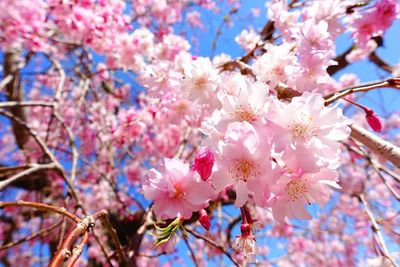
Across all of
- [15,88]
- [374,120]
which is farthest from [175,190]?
[15,88]

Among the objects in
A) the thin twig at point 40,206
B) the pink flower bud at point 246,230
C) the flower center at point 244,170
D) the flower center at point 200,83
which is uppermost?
the thin twig at point 40,206

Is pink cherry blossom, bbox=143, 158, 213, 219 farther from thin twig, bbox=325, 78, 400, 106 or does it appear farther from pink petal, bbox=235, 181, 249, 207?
thin twig, bbox=325, 78, 400, 106

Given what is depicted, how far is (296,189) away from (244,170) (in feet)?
0.62

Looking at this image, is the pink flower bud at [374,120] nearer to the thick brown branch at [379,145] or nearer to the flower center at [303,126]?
the thick brown branch at [379,145]

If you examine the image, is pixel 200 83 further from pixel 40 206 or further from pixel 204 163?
pixel 40 206

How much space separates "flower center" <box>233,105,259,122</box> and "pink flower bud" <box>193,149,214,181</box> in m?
0.18

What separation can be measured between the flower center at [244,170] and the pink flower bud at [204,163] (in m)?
0.09

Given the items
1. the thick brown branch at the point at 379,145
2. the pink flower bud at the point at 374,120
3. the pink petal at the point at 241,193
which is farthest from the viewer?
the pink flower bud at the point at 374,120

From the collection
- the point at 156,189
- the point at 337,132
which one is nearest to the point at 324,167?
the point at 337,132

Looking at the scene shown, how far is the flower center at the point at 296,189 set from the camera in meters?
1.08

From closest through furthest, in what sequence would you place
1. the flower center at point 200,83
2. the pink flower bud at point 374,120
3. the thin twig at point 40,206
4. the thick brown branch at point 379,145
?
the thin twig at point 40,206, the thick brown branch at point 379,145, the pink flower bud at point 374,120, the flower center at point 200,83

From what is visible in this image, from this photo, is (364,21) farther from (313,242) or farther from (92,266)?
(313,242)

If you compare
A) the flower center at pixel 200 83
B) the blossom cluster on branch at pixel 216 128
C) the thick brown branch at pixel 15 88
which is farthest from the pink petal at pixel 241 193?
the thick brown branch at pixel 15 88

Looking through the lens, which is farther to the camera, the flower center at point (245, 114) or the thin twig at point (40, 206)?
the flower center at point (245, 114)
